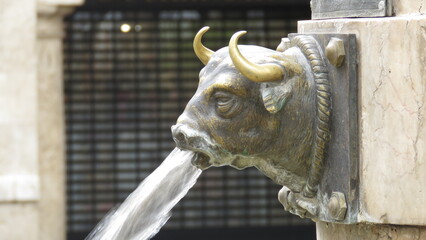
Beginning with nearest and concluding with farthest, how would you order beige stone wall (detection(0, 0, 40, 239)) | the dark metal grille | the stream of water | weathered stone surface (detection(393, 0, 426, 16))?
weathered stone surface (detection(393, 0, 426, 16))
the stream of water
beige stone wall (detection(0, 0, 40, 239))
the dark metal grille

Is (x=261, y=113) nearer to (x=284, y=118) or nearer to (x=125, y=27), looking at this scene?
(x=284, y=118)

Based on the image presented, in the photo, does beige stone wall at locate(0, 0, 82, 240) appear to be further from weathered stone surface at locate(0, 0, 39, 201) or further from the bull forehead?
the bull forehead

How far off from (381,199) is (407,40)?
1.05ft

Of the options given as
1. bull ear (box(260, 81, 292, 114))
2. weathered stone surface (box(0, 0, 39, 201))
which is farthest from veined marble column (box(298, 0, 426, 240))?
weathered stone surface (box(0, 0, 39, 201))

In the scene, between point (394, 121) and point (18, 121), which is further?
point (18, 121)

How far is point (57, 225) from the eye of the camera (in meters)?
10.8

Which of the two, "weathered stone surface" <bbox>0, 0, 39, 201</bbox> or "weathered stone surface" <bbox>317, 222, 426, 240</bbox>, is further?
"weathered stone surface" <bbox>0, 0, 39, 201</bbox>

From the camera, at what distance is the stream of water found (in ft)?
10.7

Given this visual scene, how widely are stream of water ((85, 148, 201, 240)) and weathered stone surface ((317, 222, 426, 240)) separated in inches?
13.7

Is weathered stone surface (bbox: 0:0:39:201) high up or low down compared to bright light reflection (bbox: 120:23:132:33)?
down

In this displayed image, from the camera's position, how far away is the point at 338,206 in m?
2.91

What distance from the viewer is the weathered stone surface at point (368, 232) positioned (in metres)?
2.87

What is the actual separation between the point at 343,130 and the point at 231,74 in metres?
0.25

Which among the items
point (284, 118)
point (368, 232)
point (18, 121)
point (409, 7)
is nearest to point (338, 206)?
point (368, 232)
